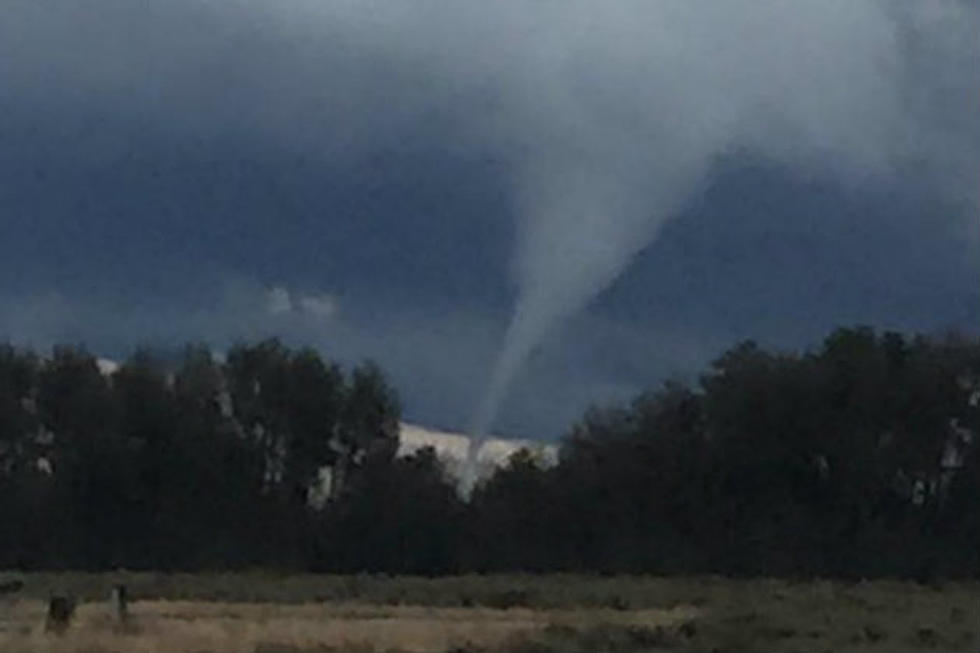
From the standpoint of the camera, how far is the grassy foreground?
28188mm

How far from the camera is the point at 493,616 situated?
130 feet

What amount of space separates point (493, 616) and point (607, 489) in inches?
1260

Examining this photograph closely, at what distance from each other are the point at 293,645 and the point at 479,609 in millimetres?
14704

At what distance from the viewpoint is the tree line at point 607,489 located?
230ft

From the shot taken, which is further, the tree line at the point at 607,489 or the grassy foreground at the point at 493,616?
the tree line at the point at 607,489

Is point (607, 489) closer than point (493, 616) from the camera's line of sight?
No

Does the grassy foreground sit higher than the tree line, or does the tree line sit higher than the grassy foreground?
the tree line

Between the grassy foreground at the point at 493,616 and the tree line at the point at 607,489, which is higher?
the tree line at the point at 607,489

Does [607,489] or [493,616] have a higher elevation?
[607,489]

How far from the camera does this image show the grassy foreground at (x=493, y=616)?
28.2 metres

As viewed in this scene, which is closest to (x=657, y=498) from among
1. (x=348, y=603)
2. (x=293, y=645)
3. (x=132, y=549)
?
(x=132, y=549)

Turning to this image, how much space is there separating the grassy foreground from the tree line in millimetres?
12346

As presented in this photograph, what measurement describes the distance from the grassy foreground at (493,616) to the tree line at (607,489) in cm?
1235

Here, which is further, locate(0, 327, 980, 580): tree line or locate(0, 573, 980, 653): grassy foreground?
locate(0, 327, 980, 580): tree line
